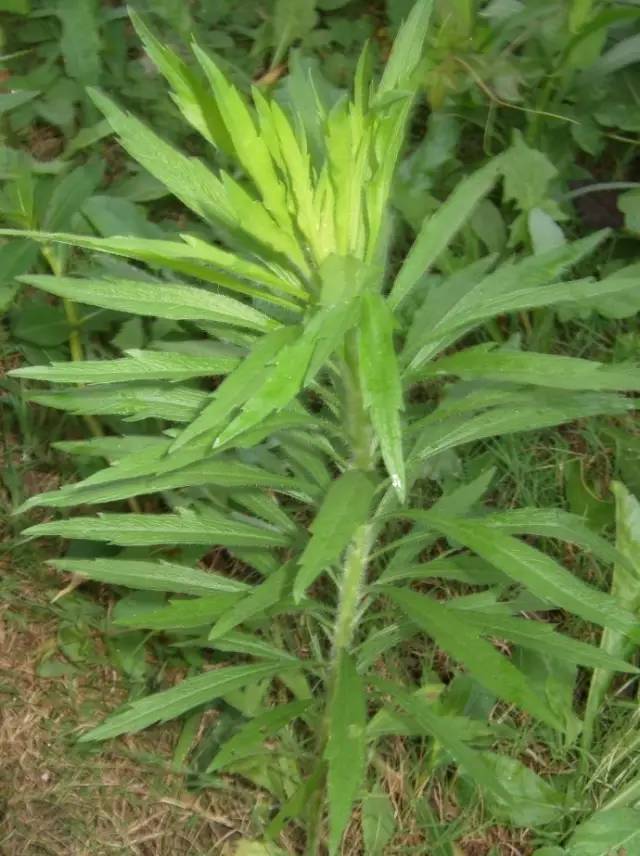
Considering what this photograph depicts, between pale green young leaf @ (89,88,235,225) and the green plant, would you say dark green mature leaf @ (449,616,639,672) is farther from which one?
pale green young leaf @ (89,88,235,225)

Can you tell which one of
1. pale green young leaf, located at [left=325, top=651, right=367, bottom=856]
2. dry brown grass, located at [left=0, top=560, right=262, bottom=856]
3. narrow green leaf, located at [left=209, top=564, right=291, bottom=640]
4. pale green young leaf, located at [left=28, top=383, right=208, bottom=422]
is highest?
pale green young leaf, located at [left=28, top=383, right=208, bottom=422]

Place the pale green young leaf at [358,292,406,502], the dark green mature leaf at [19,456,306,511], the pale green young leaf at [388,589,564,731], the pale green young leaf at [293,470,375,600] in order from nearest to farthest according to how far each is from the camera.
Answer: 1. the pale green young leaf at [358,292,406,502]
2. the pale green young leaf at [293,470,375,600]
3. the pale green young leaf at [388,589,564,731]
4. the dark green mature leaf at [19,456,306,511]

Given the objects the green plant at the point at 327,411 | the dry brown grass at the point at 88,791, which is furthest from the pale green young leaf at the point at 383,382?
the dry brown grass at the point at 88,791

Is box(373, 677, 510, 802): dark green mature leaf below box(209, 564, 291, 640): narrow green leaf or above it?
below

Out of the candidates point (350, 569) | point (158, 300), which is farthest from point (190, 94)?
point (350, 569)

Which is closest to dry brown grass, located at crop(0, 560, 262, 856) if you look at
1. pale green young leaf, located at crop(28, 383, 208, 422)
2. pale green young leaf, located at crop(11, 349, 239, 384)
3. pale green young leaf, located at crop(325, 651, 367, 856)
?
pale green young leaf, located at crop(325, 651, 367, 856)

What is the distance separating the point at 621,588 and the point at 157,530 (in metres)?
1.04

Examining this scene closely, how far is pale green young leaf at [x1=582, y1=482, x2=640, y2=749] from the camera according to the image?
2145 millimetres

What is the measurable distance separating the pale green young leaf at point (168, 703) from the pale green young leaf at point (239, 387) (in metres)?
0.58

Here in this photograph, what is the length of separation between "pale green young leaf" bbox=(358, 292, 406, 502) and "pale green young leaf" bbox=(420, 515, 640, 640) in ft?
0.87

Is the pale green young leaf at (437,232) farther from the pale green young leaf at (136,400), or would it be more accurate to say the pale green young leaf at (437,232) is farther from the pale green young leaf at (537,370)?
the pale green young leaf at (136,400)

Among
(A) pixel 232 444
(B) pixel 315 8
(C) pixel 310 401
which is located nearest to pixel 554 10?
(B) pixel 315 8

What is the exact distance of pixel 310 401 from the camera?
247 centimetres

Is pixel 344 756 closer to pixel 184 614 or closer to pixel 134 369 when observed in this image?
pixel 184 614
